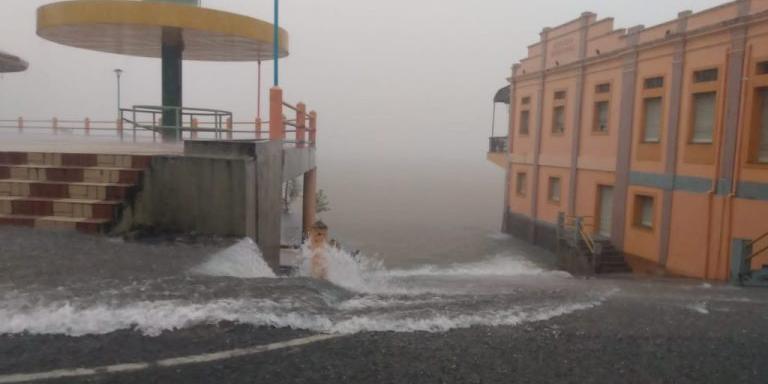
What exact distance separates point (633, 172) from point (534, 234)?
8009 millimetres

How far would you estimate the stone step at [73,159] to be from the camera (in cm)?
791

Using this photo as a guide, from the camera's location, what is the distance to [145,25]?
13.3 meters

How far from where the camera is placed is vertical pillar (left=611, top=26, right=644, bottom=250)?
20.5 metres

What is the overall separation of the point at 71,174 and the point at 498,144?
28925 mm

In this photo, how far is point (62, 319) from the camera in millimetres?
4090

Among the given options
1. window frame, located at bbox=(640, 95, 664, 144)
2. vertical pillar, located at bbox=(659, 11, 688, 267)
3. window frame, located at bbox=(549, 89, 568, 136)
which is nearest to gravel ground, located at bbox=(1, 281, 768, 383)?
vertical pillar, located at bbox=(659, 11, 688, 267)

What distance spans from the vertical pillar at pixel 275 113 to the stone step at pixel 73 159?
8.13ft

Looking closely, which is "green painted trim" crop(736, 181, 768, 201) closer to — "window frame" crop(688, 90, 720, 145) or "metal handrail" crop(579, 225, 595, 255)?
"window frame" crop(688, 90, 720, 145)

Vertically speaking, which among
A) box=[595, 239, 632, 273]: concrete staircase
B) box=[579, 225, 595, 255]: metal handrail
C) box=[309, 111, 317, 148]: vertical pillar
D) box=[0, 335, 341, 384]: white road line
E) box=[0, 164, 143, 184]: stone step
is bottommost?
box=[595, 239, 632, 273]: concrete staircase

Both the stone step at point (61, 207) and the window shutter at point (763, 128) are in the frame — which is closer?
the stone step at point (61, 207)

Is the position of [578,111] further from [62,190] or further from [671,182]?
[62,190]

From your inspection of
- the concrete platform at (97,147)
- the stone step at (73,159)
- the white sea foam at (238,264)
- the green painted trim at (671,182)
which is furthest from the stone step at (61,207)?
the green painted trim at (671,182)

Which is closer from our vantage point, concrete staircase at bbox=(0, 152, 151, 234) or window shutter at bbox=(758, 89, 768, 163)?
concrete staircase at bbox=(0, 152, 151, 234)

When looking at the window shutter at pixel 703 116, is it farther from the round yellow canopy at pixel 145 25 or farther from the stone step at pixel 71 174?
the stone step at pixel 71 174
